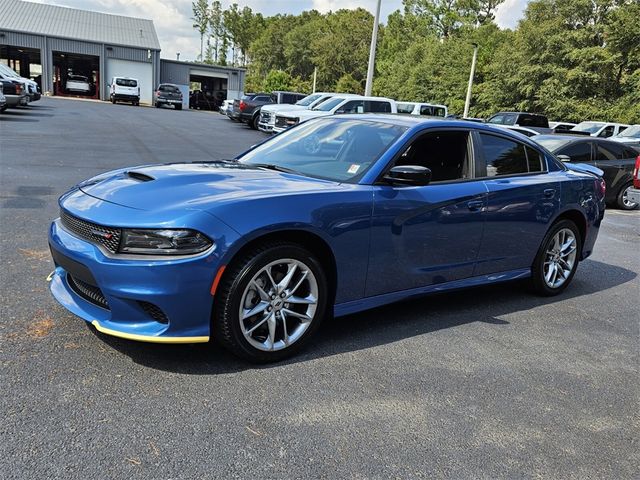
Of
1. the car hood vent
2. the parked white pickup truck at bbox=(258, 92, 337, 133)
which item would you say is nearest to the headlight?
the car hood vent

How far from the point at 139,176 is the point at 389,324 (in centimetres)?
210

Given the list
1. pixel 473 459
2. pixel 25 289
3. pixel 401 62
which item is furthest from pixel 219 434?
pixel 401 62

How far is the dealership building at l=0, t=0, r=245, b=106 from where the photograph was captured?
1720 inches

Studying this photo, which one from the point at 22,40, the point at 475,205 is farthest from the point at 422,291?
the point at 22,40

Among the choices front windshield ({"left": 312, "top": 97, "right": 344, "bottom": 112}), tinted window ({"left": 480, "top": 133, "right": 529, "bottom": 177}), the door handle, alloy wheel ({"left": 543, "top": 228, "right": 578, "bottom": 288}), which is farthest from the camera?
front windshield ({"left": 312, "top": 97, "right": 344, "bottom": 112})

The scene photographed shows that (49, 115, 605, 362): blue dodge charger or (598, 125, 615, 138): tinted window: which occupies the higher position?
(598, 125, 615, 138): tinted window

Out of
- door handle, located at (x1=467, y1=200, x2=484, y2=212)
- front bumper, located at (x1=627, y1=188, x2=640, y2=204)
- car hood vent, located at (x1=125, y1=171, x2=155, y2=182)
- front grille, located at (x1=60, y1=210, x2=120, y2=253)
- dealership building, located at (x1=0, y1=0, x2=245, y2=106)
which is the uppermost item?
dealership building, located at (x1=0, y1=0, x2=245, y2=106)

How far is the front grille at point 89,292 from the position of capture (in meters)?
3.22

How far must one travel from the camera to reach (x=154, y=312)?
→ 10.2ft

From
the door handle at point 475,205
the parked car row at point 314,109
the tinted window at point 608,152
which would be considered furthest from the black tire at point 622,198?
the door handle at point 475,205

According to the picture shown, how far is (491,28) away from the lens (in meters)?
62.1

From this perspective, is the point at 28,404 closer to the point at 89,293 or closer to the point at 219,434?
the point at 89,293

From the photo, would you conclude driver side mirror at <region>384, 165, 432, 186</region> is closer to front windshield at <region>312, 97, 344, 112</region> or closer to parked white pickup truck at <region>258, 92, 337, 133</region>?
front windshield at <region>312, 97, 344, 112</region>

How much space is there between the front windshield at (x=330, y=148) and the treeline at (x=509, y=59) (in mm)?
33502
